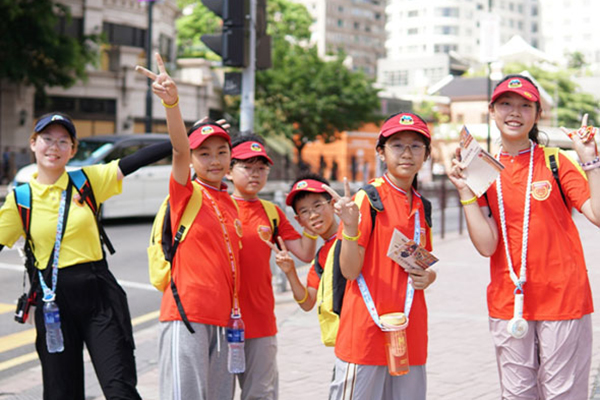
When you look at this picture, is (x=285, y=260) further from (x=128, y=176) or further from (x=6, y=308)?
(x=128, y=176)

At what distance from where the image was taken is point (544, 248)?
3.87 meters

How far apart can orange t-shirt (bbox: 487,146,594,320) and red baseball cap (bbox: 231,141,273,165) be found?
47.4 inches

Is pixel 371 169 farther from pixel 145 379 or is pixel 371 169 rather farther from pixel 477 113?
pixel 145 379

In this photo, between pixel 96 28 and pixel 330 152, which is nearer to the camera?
pixel 96 28

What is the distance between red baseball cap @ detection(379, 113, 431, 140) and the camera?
370 cm

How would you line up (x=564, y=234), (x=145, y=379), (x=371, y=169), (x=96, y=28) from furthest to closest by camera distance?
1. (x=371, y=169)
2. (x=96, y=28)
3. (x=145, y=379)
4. (x=564, y=234)

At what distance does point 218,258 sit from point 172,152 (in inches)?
21.8

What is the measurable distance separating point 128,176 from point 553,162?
13460mm

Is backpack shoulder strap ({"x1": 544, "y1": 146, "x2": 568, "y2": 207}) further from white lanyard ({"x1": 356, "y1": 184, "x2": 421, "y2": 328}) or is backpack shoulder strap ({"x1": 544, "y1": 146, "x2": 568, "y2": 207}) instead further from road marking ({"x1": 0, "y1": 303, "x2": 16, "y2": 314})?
road marking ({"x1": 0, "y1": 303, "x2": 16, "y2": 314})

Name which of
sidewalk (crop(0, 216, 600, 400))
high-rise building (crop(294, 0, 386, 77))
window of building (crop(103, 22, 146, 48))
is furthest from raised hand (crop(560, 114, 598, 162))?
high-rise building (crop(294, 0, 386, 77))

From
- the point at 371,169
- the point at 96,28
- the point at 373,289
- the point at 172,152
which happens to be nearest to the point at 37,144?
the point at 172,152

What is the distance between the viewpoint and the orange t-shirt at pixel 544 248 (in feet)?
12.7

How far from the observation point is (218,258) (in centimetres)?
409

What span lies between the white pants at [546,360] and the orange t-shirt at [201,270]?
123 cm
